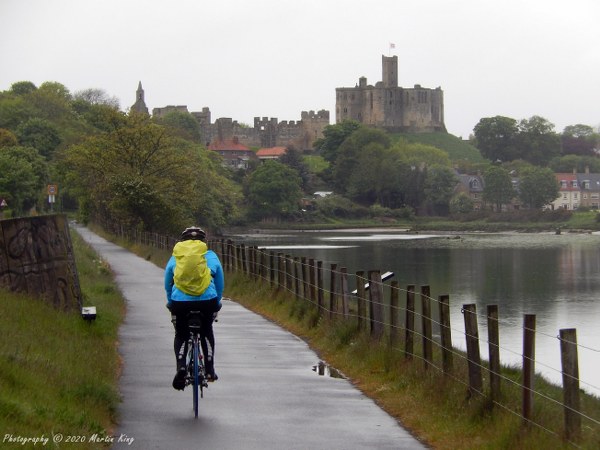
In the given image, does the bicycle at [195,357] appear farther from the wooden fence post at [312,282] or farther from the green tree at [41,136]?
the green tree at [41,136]

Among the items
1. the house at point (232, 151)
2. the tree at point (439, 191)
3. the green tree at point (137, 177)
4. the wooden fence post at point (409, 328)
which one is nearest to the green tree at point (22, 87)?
the house at point (232, 151)

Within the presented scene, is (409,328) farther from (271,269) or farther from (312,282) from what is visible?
(271,269)

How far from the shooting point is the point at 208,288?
10508mm

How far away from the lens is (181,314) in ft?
34.3

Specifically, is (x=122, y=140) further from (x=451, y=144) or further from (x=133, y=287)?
(x=451, y=144)

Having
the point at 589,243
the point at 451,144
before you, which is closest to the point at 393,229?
the point at 589,243

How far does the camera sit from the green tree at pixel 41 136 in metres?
101

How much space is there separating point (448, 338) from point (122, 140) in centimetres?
4790

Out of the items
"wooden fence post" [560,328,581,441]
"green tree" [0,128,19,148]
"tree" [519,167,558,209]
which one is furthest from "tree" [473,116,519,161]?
"wooden fence post" [560,328,581,441]

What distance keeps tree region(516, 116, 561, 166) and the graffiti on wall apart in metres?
172

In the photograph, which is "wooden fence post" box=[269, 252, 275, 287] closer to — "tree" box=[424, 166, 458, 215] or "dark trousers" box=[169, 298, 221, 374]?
"dark trousers" box=[169, 298, 221, 374]

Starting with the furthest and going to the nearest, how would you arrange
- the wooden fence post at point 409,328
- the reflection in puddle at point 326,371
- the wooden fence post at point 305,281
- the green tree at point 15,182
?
the green tree at point 15,182
the wooden fence post at point 305,281
the reflection in puddle at point 326,371
the wooden fence post at point 409,328

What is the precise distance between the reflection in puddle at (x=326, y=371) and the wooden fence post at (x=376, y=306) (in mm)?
974

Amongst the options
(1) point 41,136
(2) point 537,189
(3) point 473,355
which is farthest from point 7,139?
(3) point 473,355
